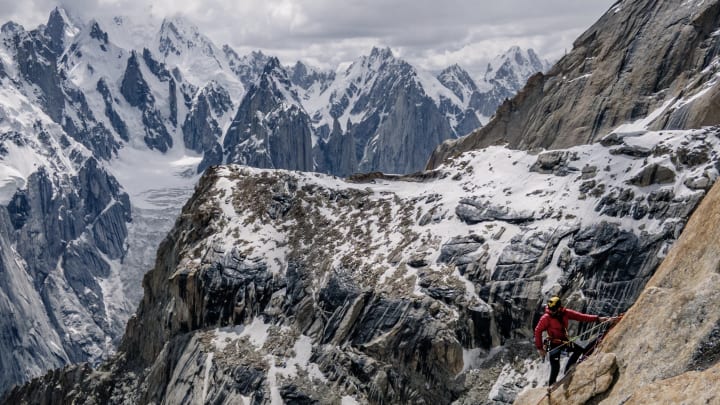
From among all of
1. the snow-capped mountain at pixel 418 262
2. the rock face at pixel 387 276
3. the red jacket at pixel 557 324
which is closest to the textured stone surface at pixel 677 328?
the red jacket at pixel 557 324

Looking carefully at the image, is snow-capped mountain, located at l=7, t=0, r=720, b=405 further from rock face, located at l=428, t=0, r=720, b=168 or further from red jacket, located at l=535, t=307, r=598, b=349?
red jacket, located at l=535, t=307, r=598, b=349

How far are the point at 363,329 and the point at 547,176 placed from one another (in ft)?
59.0

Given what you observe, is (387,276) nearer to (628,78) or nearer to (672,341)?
(672,341)

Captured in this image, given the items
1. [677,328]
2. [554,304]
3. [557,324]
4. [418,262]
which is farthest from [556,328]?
[418,262]

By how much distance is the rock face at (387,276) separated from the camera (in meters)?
44.8

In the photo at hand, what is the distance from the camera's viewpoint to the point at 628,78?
77000mm

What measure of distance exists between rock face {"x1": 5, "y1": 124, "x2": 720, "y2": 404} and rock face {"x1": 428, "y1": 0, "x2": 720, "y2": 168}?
17.9m

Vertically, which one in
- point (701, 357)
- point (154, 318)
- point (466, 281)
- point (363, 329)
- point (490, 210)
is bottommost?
point (154, 318)

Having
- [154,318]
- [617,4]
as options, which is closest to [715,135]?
[617,4]

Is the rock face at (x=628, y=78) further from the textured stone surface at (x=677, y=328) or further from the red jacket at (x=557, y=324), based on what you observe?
the textured stone surface at (x=677, y=328)

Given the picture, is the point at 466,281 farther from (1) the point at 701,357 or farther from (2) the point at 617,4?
(2) the point at 617,4

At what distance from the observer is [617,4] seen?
3369 inches

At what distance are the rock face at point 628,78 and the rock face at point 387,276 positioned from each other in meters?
17.9

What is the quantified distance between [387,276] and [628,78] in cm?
4054
